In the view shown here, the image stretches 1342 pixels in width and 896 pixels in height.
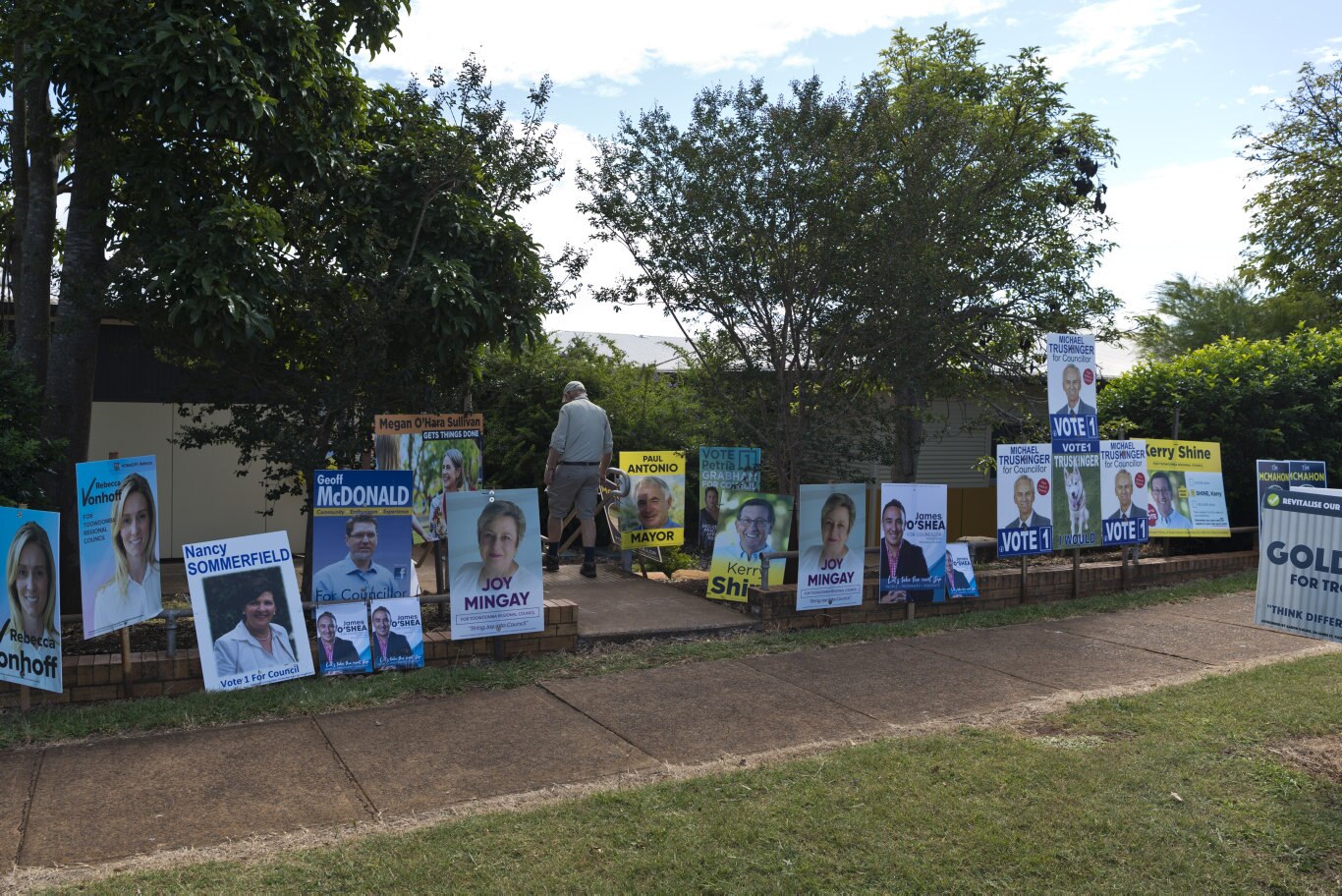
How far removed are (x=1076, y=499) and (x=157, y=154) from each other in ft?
25.5

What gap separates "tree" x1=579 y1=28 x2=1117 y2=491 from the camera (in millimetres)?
8523

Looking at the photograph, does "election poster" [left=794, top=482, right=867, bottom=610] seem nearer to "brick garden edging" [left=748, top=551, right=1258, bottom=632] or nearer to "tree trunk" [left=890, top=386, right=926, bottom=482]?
"brick garden edging" [left=748, top=551, right=1258, bottom=632]

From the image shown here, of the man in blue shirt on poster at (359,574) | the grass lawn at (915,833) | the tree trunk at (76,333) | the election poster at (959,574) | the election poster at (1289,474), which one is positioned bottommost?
the grass lawn at (915,833)

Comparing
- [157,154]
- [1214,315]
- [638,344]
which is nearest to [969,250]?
[157,154]

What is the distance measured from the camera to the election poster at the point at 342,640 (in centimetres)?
640

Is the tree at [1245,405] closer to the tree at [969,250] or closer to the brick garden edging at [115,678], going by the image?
the tree at [969,250]

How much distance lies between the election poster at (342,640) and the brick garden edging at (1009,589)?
2.99 meters

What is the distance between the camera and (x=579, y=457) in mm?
9414

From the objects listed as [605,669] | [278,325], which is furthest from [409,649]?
[278,325]

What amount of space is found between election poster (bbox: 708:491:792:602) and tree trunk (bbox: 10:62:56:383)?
5.24 metres

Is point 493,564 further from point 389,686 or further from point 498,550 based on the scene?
point 389,686

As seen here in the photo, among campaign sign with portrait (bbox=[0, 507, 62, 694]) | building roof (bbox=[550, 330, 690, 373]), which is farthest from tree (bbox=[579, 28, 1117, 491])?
building roof (bbox=[550, 330, 690, 373])

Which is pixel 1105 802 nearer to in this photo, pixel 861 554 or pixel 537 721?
pixel 537 721

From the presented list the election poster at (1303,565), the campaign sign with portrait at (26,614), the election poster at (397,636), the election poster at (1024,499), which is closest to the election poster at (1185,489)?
the election poster at (1024,499)
